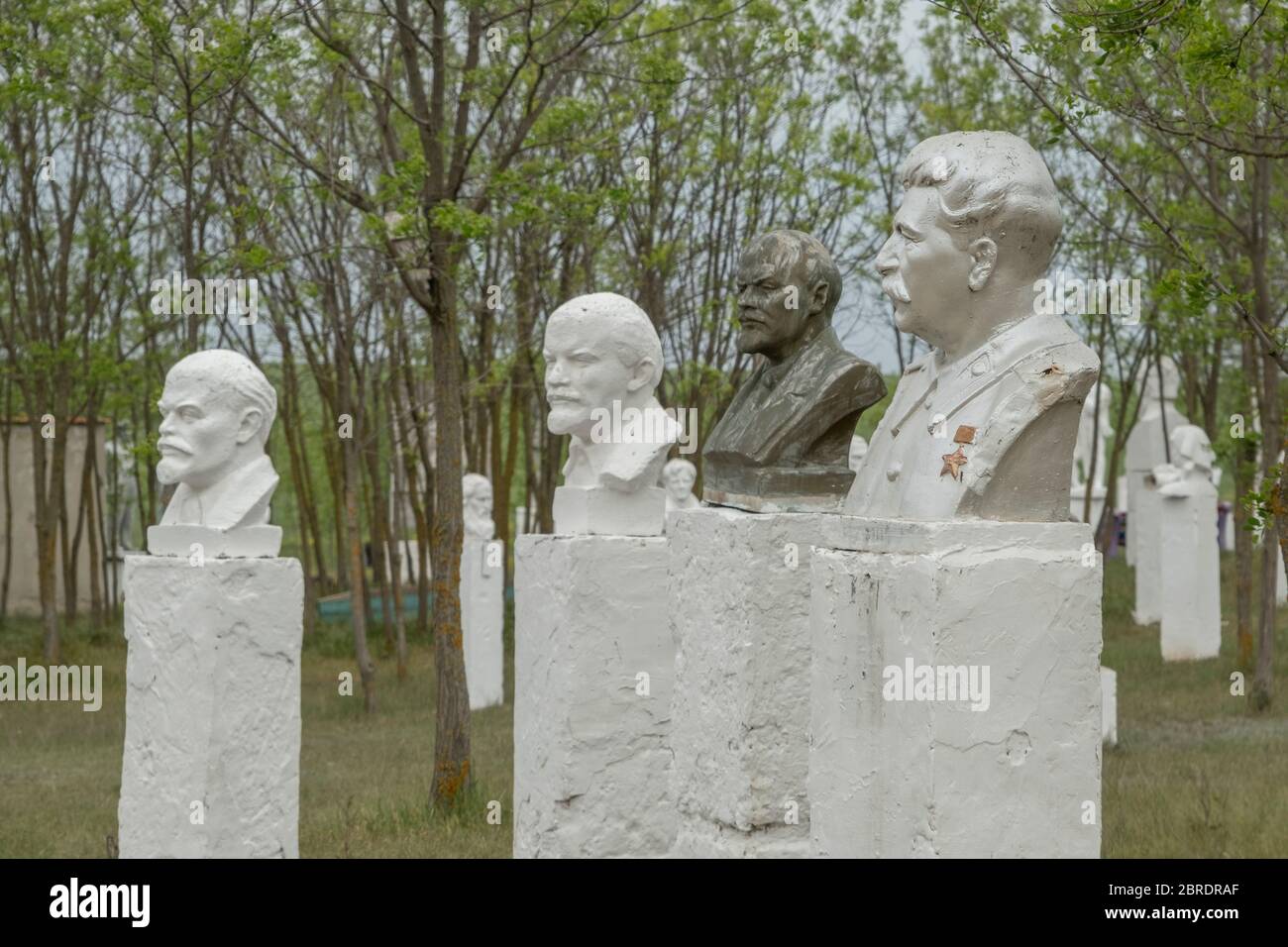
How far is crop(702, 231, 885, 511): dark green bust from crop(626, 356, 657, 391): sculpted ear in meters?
1.04

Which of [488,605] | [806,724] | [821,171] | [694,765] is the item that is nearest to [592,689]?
[694,765]

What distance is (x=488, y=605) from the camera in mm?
14305

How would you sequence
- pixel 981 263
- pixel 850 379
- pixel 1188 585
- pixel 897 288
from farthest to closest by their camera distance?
pixel 1188 585, pixel 850 379, pixel 897 288, pixel 981 263

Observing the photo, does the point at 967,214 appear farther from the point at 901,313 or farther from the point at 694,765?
the point at 694,765

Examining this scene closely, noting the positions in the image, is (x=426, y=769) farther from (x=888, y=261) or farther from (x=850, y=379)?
(x=888, y=261)

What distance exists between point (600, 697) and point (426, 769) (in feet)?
14.3

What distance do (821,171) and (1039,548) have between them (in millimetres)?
12783

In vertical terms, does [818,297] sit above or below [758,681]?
above

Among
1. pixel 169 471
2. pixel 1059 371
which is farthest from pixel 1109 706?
pixel 1059 371

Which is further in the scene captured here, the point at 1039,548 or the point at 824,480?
the point at 824,480

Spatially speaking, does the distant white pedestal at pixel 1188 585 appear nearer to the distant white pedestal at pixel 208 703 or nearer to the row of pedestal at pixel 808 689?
the row of pedestal at pixel 808 689

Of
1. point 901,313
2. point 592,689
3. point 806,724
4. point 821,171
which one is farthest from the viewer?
point 821,171

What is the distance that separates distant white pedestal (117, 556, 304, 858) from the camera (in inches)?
260

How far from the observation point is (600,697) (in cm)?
663
